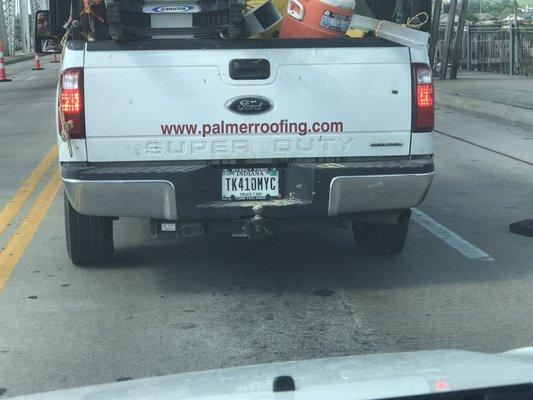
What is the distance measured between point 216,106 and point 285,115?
0.43m

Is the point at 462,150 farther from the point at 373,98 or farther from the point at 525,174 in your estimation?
the point at 373,98

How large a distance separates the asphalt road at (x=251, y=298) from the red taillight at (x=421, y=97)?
1104 mm

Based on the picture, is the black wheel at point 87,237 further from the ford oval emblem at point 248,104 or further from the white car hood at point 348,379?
the white car hood at point 348,379

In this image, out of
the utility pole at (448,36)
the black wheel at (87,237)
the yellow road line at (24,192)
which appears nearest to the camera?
the black wheel at (87,237)

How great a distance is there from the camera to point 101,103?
643 centimetres

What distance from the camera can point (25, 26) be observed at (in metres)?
65.8

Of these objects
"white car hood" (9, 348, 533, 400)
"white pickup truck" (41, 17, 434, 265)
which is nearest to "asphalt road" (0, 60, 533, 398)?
"white pickup truck" (41, 17, 434, 265)

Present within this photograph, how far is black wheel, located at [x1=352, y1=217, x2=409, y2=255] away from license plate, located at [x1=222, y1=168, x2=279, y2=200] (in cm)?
136

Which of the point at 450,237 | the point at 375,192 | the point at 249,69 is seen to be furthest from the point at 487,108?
the point at 249,69

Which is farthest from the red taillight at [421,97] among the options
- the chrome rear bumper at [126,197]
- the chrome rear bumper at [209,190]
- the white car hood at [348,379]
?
the white car hood at [348,379]

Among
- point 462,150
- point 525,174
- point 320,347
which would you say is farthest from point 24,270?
point 462,150

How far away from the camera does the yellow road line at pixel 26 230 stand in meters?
7.79

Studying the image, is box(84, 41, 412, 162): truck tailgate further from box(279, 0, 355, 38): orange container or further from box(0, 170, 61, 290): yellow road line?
box(0, 170, 61, 290): yellow road line

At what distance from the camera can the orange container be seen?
668 centimetres
